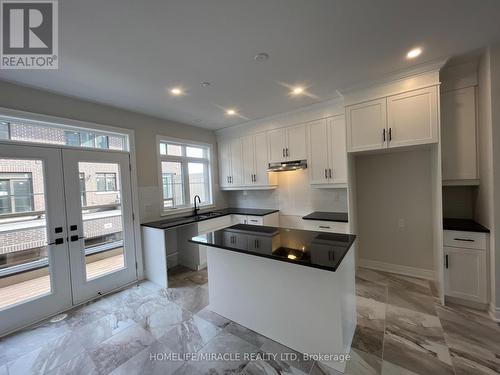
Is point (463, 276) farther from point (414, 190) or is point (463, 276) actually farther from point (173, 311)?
point (173, 311)

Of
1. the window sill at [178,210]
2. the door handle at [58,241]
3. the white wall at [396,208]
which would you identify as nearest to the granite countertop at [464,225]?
the white wall at [396,208]

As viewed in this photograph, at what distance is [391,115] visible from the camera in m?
2.67


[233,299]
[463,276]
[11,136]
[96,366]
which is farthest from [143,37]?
[463,276]

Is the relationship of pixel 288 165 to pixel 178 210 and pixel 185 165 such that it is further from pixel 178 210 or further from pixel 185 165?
pixel 178 210

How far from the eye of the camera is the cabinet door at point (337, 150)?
132 inches

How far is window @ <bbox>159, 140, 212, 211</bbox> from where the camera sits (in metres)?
4.03

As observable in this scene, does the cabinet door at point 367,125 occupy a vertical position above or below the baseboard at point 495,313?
above

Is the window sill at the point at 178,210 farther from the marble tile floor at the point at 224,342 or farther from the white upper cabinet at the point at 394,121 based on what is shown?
the white upper cabinet at the point at 394,121

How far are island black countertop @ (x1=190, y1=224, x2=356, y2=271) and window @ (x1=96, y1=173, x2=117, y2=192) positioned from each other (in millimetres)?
1830

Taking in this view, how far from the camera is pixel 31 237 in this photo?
2.46 meters

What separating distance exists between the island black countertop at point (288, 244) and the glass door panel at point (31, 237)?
1.91 meters

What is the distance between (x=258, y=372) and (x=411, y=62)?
3.41 meters

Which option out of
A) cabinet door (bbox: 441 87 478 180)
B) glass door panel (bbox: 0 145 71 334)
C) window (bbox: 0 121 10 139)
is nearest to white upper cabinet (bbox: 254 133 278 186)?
cabinet door (bbox: 441 87 478 180)

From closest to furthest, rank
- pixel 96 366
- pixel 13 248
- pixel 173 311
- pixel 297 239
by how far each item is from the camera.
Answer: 1. pixel 96 366
2. pixel 297 239
3. pixel 13 248
4. pixel 173 311
